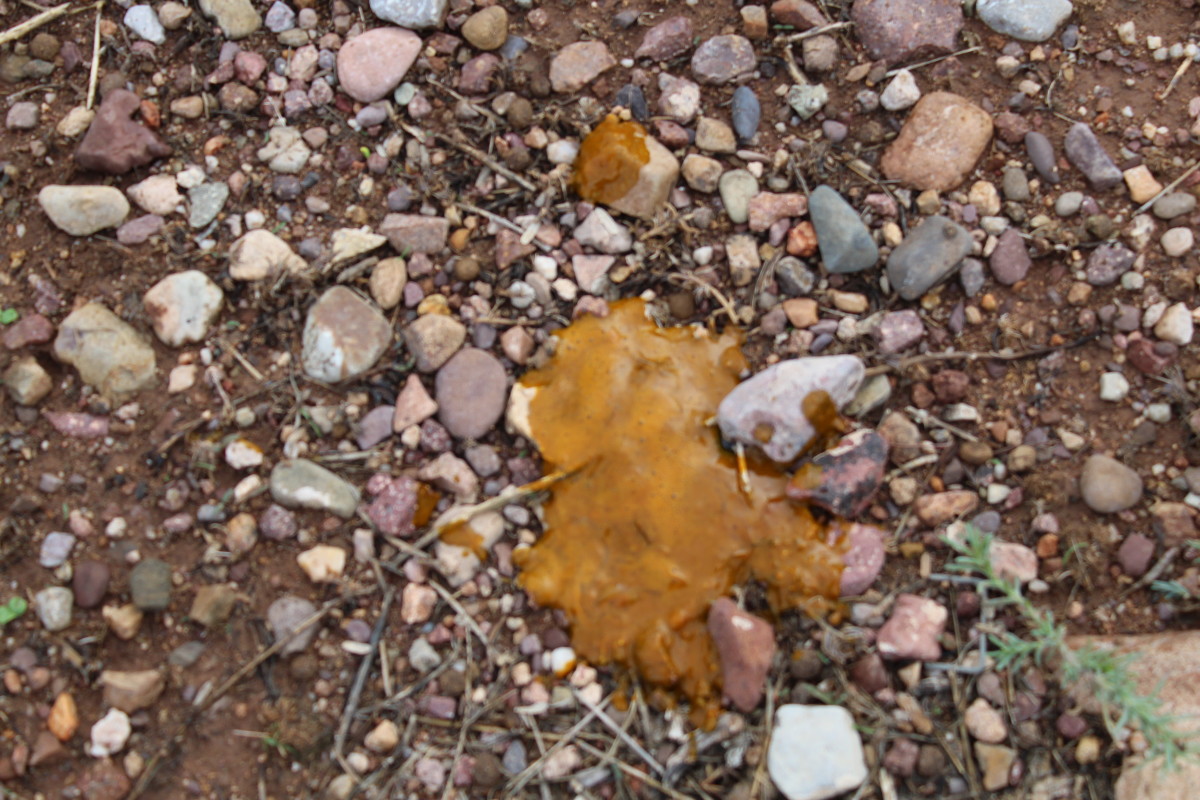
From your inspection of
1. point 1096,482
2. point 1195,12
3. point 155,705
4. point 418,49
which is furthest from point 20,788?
point 1195,12

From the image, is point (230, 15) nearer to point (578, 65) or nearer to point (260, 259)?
point (260, 259)

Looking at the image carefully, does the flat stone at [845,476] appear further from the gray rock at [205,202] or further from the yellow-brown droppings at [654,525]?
the gray rock at [205,202]

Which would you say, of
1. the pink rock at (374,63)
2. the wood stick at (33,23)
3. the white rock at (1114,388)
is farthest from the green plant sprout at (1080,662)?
the wood stick at (33,23)

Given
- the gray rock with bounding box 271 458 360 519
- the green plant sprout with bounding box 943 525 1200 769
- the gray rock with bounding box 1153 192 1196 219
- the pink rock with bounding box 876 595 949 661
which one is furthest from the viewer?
the gray rock with bounding box 1153 192 1196 219

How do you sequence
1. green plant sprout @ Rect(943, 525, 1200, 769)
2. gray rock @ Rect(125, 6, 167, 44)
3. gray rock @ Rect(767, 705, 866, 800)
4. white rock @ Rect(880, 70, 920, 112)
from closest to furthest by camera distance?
green plant sprout @ Rect(943, 525, 1200, 769)
gray rock @ Rect(767, 705, 866, 800)
white rock @ Rect(880, 70, 920, 112)
gray rock @ Rect(125, 6, 167, 44)

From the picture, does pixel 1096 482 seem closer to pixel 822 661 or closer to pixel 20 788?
pixel 822 661

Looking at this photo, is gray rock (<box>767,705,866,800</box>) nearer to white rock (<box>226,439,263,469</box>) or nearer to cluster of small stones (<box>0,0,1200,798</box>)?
cluster of small stones (<box>0,0,1200,798</box>)

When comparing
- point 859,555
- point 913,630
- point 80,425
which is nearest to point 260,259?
point 80,425

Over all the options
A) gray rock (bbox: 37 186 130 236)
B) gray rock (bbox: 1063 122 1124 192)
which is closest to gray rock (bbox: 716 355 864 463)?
gray rock (bbox: 1063 122 1124 192)
